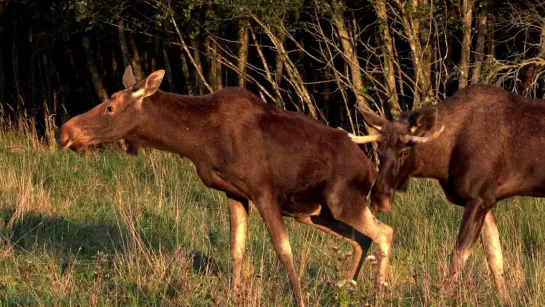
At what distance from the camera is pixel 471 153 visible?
30.6 ft

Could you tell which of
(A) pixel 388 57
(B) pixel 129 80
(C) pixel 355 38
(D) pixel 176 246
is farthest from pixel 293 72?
(B) pixel 129 80

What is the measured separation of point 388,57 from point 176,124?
8.62 m

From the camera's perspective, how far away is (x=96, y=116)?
8984 mm

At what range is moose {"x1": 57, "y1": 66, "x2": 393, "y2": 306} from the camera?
8758 mm

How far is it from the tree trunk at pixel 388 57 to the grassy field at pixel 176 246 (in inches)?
137

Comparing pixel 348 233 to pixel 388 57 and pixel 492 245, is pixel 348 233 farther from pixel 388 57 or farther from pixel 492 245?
pixel 388 57

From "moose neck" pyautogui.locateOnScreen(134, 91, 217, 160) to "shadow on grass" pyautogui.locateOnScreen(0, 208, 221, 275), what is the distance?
122 centimetres

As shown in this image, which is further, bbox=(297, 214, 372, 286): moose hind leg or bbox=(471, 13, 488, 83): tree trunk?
bbox=(471, 13, 488, 83): tree trunk

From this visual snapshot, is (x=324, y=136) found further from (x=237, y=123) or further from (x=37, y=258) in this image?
(x=37, y=258)

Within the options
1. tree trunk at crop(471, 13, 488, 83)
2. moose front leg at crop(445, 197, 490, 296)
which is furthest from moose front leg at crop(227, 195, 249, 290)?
tree trunk at crop(471, 13, 488, 83)

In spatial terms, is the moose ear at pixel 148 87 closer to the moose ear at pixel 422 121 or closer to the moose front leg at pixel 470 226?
the moose ear at pixel 422 121

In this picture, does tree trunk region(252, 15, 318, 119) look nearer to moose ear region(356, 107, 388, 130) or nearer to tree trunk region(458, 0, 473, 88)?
tree trunk region(458, 0, 473, 88)

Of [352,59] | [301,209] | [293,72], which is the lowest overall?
[293,72]

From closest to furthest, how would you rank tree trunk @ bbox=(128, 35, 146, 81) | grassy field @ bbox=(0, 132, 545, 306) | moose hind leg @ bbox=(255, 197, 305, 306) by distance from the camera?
grassy field @ bbox=(0, 132, 545, 306) → moose hind leg @ bbox=(255, 197, 305, 306) → tree trunk @ bbox=(128, 35, 146, 81)
